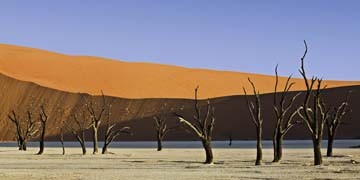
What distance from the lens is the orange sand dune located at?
116 metres

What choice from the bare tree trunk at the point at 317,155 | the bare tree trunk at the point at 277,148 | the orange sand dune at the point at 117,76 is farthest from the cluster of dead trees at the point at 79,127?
the bare tree trunk at the point at 317,155

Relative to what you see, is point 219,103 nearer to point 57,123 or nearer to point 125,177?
point 57,123

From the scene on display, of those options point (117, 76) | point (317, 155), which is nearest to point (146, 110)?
point (117, 76)

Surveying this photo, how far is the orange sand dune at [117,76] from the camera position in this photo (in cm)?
11562

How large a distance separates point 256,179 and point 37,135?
7715 cm

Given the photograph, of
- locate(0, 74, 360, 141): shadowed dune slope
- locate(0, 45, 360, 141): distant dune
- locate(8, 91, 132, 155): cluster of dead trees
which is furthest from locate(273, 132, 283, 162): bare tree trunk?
locate(0, 74, 360, 141): shadowed dune slope

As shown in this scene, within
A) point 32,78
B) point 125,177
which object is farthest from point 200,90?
point 125,177

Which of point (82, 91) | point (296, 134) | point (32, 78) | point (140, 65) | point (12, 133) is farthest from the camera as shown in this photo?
point (140, 65)

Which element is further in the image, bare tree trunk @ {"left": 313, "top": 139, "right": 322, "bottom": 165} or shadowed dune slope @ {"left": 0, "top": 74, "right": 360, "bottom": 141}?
shadowed dune slope @ {"left": 0, "top": 74, "right": 360, "bottom": 141}

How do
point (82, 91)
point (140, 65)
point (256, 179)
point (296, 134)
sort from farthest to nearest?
point (140, 65)
point (82, 91)
point (296, 134)
point (256, 179)

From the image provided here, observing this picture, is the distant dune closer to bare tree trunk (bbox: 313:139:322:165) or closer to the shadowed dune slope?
the shadowed dune slope

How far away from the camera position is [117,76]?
124562 mm

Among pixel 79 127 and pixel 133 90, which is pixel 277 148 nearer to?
pixel 79 127

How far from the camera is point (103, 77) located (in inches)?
4857
